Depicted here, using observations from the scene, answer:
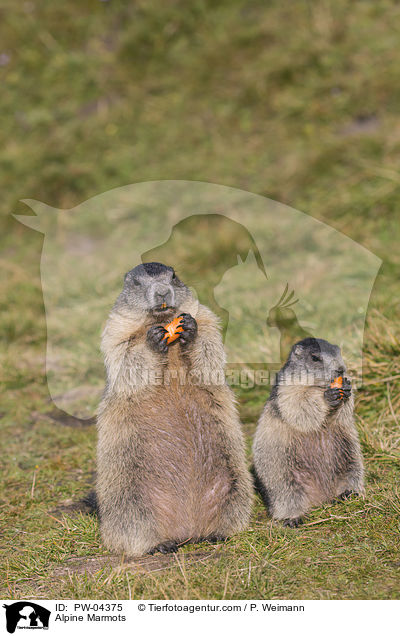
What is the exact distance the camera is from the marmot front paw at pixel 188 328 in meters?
4.23

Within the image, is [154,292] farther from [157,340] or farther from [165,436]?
[165,436]

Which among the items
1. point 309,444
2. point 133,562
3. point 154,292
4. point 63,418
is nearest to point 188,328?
point 154,292

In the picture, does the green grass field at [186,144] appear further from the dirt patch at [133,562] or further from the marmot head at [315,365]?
the marmot head at [315,365]

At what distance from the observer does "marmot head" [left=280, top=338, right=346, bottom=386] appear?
475cm

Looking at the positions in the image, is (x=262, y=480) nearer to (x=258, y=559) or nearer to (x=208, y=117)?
(x=258, y=559)

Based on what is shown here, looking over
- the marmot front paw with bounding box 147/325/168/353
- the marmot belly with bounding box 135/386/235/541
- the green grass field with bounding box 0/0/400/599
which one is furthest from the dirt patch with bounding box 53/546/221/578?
the marmot front paw with bounding box 147/325/168/353

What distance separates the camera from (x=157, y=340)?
420 centimetres

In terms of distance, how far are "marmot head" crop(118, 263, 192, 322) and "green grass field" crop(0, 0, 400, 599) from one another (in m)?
1.53

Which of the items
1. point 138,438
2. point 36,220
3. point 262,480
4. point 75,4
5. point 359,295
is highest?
point 75,4

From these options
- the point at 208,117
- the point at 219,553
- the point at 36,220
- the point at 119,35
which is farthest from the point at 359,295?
the point at 119,35

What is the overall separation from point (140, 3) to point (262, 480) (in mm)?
11174

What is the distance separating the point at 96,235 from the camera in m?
10.8

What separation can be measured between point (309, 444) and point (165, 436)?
3.45 feet

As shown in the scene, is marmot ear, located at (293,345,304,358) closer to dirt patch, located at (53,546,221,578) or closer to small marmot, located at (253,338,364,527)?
small marmot, located at (253,338,364,527)
